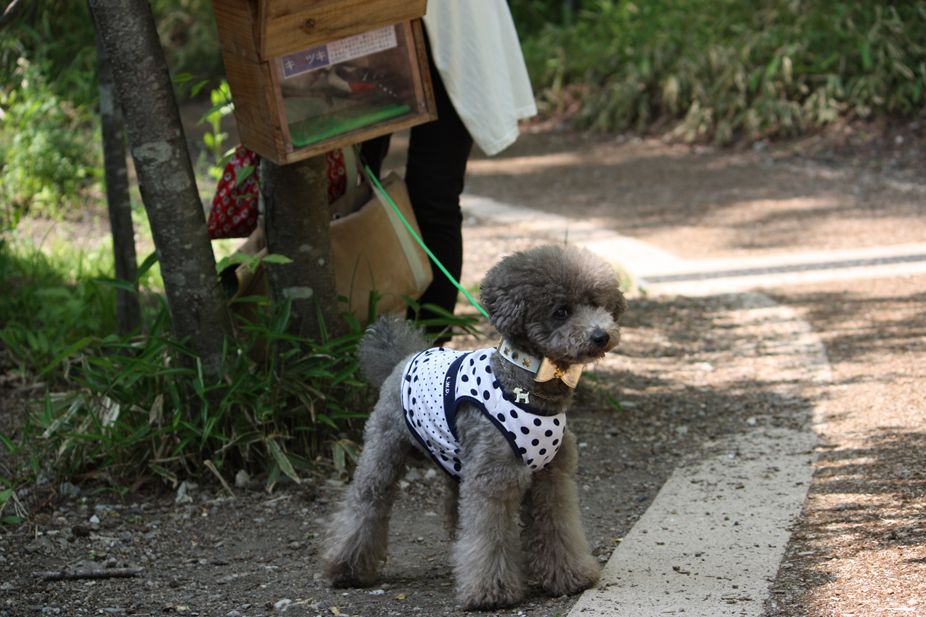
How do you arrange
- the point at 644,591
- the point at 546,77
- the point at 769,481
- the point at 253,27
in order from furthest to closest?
→ the point at 546,77, the point at 769,481, the point at 253,27, the point at 644,591

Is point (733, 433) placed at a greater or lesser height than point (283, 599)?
lesser

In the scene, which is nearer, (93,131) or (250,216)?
(250,216)

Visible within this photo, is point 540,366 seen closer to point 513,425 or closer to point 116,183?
point 513,425

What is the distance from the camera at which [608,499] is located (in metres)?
3.91

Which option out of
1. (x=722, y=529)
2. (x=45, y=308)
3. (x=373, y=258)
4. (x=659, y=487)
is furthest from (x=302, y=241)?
(x=45, y=308)

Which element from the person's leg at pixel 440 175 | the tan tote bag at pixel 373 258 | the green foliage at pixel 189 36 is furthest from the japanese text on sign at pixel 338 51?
the green foliage at pixel 189 36

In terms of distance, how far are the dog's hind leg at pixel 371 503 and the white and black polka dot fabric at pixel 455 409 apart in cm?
9

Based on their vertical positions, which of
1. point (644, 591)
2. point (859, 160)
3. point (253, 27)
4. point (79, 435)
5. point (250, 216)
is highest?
point (253, 27)

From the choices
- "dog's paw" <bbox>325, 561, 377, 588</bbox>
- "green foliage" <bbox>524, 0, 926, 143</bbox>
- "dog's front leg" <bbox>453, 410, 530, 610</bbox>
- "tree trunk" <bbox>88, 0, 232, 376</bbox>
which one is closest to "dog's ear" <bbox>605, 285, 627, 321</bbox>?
"dog's front leg" <bbox>453, 410, 530, 610</bbox>

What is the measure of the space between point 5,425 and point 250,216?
1334 millimetres

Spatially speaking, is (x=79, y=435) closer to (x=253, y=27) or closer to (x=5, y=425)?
(x=5, y=425)

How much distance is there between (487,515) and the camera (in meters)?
2.97

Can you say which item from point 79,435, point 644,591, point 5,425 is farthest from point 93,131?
point 644,591

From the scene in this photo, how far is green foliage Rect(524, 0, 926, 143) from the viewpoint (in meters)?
10.1
